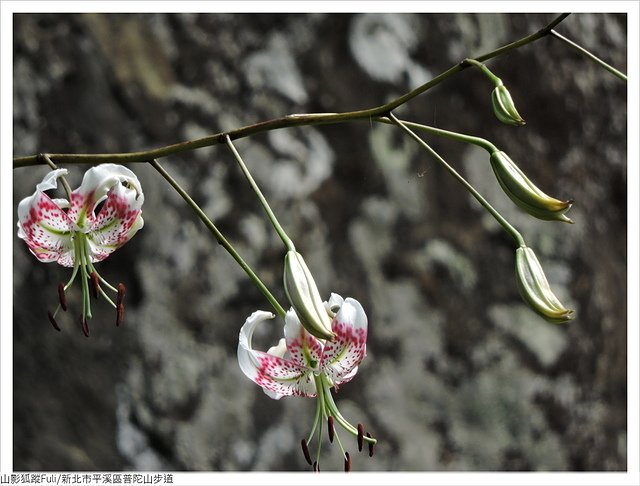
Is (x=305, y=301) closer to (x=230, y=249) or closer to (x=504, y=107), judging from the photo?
(x=230, y=249)

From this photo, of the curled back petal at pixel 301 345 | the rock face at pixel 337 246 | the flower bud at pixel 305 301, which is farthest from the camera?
the rock face at pixel 337 246

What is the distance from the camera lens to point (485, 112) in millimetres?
1689

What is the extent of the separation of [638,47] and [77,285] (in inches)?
37.8

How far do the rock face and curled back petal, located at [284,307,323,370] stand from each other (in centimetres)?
77

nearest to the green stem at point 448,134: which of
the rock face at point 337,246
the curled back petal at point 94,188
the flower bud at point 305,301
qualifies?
the flower bud at point 305,301

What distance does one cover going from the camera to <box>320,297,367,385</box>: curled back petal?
0.69 meters

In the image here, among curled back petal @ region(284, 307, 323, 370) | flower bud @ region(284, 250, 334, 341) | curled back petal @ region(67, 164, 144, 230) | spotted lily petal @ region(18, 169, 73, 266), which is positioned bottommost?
curled back petal @ region(284, 307, 323, 370)

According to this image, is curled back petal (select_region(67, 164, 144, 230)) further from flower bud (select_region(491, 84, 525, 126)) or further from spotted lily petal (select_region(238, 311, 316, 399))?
flower bud (select_region(491, 84, 525, 126))

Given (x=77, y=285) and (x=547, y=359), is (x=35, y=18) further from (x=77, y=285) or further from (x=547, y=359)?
(x=547, y=359)

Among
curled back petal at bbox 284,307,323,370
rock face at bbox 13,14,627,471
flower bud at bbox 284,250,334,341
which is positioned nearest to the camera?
flower bud at bbox 284,250,334,341

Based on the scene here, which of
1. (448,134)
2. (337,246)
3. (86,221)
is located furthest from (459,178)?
(337,246)

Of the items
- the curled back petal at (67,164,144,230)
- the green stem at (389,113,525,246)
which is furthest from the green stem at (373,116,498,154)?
the curled back petal at (67,164,144,230)

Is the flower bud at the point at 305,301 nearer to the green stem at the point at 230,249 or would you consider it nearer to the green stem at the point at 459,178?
the green stem at the point at 230,249

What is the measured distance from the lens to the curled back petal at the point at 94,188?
732 mm
